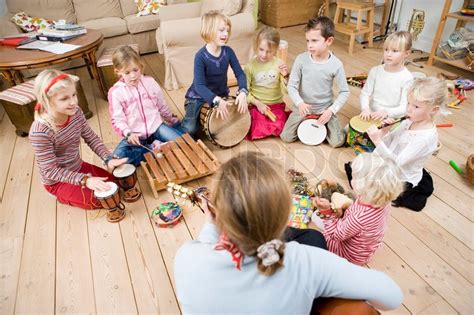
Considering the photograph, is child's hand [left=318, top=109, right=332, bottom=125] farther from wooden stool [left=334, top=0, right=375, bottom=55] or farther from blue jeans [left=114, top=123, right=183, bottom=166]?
wooden stool [left=334, top=0, right=375, bottom=55]

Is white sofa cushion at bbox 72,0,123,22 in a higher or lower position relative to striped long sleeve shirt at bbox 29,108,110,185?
higher

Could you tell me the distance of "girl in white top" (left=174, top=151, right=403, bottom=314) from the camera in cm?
72

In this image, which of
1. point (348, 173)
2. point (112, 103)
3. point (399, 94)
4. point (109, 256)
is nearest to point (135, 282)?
point (109, 256)

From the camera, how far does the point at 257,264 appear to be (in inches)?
29.6

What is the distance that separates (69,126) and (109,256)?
74cm

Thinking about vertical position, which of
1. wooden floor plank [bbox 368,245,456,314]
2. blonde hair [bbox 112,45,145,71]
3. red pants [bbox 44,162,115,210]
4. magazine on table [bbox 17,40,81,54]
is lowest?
wooden floor plank [bbox 368,245,456,314]

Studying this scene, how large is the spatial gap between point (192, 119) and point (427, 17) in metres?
3.40

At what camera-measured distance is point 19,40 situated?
2848 mm

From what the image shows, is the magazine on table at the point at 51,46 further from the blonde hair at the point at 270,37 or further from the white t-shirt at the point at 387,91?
the white t-shirt at the point at 387,91

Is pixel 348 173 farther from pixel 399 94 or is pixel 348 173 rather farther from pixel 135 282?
pixel 135 282

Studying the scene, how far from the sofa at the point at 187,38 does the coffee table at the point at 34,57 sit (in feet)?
2.16

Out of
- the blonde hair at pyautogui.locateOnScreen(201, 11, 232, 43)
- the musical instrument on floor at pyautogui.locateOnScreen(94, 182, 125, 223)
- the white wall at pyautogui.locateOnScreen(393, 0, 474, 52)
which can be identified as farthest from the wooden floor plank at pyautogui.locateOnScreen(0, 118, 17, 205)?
the white wall at pyautogui.locateOnScreen(393, 0, 474, 52)

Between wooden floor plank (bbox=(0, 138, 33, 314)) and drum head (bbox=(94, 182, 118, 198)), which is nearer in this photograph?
wooden floor plank (bbox=(0, 138, 33, 314))

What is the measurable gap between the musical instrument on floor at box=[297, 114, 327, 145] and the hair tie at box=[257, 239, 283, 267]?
5.55 feet
